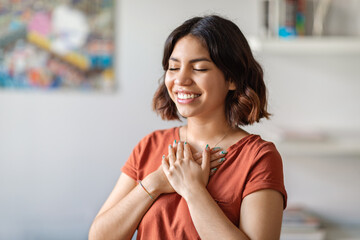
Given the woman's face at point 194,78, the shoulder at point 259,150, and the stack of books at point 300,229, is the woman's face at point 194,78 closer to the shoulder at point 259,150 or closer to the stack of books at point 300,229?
the shoulder at point 259,150

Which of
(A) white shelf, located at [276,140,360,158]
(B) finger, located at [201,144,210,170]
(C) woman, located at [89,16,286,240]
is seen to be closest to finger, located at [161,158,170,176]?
(C) woman, located at [89,16,286,240]

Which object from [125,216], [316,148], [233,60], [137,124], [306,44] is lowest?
[316,148]

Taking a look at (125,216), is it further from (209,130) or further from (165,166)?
(209,130)

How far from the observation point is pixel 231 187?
1.30 m

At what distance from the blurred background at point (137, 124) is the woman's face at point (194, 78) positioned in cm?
167

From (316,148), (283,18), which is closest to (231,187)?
(316,148)

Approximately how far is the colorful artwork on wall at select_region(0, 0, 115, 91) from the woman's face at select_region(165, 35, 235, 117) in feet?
5.86

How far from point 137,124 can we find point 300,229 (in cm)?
123

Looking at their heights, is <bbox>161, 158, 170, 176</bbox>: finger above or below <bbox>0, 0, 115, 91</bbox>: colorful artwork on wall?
below

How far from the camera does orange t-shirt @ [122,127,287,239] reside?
4.20 feet

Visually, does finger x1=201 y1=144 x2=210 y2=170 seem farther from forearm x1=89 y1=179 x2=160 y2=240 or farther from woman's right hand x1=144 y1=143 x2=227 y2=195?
forearm x1=89 y1=179 x2=160 y2=240

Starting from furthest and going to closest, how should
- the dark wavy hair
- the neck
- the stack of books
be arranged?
the stack of books
the neck
the dark wavy hair

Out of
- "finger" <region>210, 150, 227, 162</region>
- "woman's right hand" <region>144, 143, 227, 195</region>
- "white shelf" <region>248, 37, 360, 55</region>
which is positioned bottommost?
"woman's right hand" <region>144, 143, 227, 195</region>

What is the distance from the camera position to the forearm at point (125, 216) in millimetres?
1360
